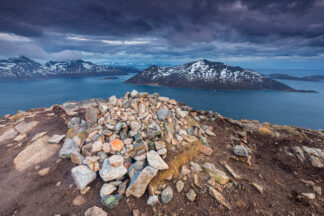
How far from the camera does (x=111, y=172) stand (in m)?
7.36

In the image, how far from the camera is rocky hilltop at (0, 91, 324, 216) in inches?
249

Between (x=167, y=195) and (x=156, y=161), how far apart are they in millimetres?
1728

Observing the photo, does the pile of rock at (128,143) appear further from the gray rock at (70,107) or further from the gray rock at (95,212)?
the gray rock at (70,107)

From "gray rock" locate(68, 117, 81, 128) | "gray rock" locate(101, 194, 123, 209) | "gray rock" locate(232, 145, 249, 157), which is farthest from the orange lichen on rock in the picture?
"gray rock" locate(232, 145, 249, 157)

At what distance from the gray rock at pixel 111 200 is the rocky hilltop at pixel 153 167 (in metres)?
0.04

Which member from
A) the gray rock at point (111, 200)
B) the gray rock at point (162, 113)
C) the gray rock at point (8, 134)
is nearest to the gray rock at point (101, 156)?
the gray rock at point (111, 200)

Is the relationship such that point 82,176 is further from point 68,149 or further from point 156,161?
point 156,161

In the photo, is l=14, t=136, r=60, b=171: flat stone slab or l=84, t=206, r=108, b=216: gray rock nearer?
l=84, t=206, r=108, b=216: gray rock

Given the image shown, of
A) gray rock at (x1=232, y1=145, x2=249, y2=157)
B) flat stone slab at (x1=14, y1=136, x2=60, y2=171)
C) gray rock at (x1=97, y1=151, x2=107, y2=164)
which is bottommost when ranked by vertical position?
flat stone slab at (x1=14, y1=136, x2=60, y2=171)

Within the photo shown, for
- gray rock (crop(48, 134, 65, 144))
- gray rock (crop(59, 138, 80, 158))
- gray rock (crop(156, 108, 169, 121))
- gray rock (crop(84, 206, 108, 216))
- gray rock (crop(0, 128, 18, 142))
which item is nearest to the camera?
gray rock (crop(84, 206, 108, 216))

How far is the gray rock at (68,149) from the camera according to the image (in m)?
9.38

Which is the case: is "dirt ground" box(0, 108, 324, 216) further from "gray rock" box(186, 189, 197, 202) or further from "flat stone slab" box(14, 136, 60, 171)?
"flat stone slab" box(14, 136, 60, 171)

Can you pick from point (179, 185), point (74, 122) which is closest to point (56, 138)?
point (74, 122)

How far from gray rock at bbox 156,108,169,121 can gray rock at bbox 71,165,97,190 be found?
5.66 metres
